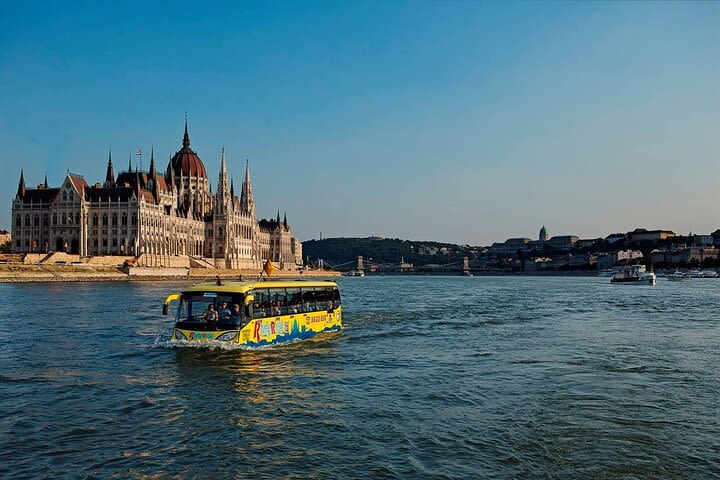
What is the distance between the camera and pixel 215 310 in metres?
24.2

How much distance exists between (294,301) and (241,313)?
13.8 feet

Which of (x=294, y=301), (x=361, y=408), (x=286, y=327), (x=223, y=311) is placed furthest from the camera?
(x=294, y=301)

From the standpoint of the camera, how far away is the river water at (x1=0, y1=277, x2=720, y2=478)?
1114 cm

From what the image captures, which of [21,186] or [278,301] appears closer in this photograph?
[278,301]

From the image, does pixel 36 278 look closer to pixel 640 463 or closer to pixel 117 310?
pixel 117 310

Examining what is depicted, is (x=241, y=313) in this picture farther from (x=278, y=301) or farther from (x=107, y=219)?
(x=107, y=219)

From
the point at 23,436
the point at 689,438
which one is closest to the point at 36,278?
the point at 23,436

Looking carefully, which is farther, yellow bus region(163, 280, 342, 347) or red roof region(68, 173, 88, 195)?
red roof region(68, 173, 88, 195)

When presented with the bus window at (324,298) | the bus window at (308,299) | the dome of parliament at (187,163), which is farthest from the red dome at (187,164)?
the bus window at (308,299)

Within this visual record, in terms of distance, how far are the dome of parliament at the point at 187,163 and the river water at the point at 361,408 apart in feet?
534

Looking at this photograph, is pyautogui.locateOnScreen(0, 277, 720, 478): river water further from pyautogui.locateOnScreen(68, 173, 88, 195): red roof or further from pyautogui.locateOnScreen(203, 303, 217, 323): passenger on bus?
pyautogui.locateOnScreen(68, 173, 88, 195): red roof

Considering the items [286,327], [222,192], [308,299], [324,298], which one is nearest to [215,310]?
[286,327]

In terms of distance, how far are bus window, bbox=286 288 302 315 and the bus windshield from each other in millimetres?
3459

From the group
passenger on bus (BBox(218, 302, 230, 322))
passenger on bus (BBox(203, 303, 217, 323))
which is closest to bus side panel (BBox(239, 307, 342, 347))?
passenger on bus (BBox(218, 302, 230, 322))
